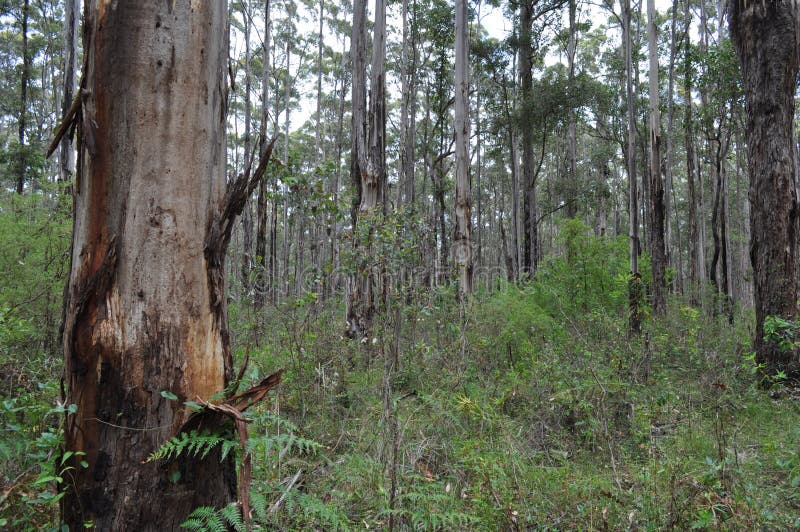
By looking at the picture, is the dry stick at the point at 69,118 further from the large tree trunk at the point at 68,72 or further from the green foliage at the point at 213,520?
the large tree trunk at the point at 68,72

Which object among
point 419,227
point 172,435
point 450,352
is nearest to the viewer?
point 172,435

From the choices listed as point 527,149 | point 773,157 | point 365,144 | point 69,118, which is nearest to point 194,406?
point 69,118

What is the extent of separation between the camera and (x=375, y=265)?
578 centimetres

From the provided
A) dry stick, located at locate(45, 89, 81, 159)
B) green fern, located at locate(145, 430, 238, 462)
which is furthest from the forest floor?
dry stick, located at locate(45, 89, 81, 159)

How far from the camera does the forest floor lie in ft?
6.98

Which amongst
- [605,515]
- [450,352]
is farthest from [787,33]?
[605,515]

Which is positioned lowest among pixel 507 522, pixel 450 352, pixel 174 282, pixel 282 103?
pixel 507 522

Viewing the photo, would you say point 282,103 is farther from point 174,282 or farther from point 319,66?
point 174,282

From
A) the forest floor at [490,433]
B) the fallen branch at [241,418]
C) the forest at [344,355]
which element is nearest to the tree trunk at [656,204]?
the forest at [344,355]

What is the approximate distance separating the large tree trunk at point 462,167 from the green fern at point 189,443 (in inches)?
227

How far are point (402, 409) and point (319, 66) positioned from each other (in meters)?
26.5

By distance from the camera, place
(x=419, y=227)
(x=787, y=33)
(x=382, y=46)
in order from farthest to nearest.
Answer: (x=382, y=46), (x=419, y=227), (x=787, y=33)

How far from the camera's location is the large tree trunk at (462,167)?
752 cm

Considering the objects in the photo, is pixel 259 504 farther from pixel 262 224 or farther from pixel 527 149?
pixel 527 149
